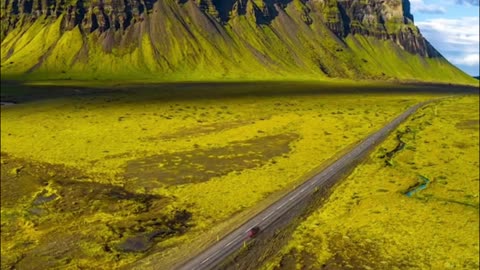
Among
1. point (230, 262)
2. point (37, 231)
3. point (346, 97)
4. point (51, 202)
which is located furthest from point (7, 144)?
point (346, 97)

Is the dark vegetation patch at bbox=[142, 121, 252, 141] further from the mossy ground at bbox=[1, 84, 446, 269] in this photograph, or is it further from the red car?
the red car

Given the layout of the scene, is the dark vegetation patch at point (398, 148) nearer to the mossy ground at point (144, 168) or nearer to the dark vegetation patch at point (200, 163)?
the mossy ground at point (144, 168)

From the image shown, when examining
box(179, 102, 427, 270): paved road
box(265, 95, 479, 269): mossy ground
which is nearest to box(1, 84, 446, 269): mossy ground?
box(179, 102, 427, 270): paved road

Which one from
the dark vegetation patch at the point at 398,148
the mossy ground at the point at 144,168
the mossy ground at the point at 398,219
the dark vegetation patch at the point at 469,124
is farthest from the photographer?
the dark vegetation patch at the point at 469,124

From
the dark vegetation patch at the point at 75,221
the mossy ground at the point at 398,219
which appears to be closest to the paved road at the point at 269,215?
the mossy ground at the point at 398,219

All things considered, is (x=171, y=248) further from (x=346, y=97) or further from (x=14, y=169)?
(x=346, y=97)

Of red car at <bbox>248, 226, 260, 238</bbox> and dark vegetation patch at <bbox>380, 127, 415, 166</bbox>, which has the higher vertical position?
red car at <bbox>248, 226, 260, 238</bbox>
